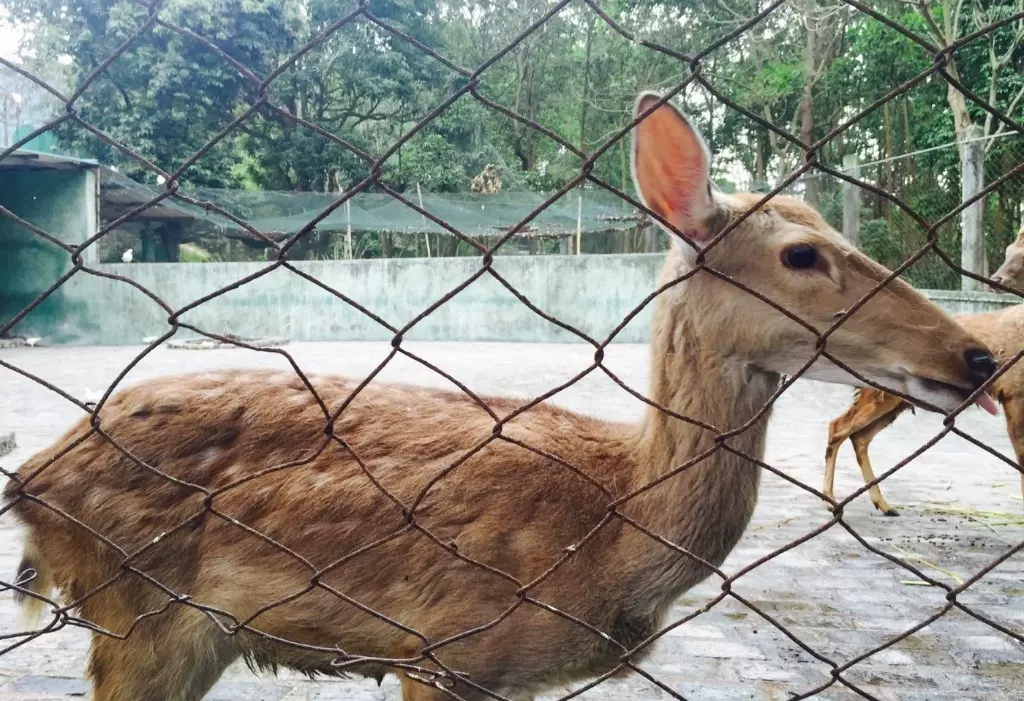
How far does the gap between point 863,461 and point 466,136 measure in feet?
64.0

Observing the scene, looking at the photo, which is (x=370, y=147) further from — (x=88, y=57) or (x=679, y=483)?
(x=679, y=483)

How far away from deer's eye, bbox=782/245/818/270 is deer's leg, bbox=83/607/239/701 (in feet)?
6.28

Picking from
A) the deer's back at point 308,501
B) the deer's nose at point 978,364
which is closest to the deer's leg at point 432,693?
the deer's back at point 308,501

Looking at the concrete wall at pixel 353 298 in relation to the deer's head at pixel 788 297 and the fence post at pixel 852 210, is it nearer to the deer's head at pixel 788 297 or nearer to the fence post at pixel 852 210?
the fence post at pixel 852 210

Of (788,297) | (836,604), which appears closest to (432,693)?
(788,297)

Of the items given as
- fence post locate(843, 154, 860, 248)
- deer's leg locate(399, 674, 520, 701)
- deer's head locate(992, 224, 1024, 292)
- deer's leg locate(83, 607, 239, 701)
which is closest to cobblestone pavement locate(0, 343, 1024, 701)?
deer's leg locate(83, 607, 239, 701)

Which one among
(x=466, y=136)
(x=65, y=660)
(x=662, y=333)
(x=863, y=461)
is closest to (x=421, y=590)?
(x=662, y=333)

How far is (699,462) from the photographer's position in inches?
88.7

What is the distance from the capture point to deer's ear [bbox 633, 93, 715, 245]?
1.89 m

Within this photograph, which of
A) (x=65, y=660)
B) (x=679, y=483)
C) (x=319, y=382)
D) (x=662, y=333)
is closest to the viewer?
(x=679, y=483)

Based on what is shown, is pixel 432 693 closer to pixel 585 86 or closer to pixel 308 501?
pixel 308 501

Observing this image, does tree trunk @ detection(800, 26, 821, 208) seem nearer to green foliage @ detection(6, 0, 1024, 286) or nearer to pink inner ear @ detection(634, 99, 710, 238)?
green foliage @ detection(6, 0, 1024, 286)

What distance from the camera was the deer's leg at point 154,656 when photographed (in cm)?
240

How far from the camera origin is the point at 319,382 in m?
2.66
